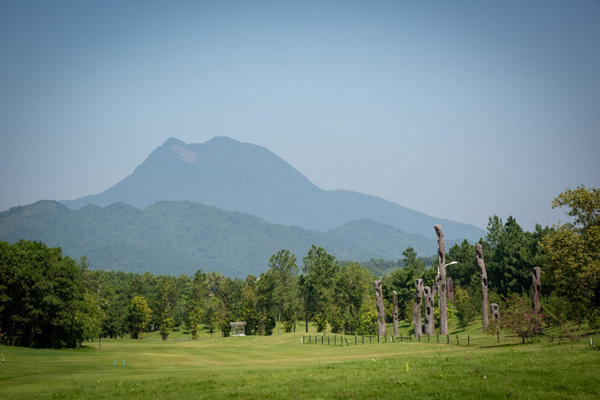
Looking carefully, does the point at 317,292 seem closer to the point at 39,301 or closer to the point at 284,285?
the point at 284,285

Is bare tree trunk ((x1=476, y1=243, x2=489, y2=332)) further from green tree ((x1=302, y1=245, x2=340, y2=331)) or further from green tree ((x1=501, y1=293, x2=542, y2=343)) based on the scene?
green tree ((x1=302, y1=245, x2=340, y2=331))

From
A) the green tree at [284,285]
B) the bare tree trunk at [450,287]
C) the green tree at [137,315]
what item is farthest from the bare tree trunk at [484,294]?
the green tree at [137,315]

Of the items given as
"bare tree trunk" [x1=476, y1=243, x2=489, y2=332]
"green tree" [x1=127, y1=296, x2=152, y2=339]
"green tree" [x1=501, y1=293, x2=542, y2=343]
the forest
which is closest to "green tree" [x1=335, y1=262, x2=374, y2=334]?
the forest

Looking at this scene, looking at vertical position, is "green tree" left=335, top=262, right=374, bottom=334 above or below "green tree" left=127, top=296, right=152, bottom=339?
above

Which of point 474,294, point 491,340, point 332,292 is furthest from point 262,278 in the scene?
point 491,340

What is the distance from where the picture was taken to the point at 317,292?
98062mm

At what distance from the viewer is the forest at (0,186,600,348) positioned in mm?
44656

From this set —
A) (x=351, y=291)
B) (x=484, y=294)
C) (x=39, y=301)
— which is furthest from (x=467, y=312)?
(x=39, y=301)

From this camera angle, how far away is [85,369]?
39.7 m

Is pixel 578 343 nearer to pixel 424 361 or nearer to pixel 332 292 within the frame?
pixel 424 361

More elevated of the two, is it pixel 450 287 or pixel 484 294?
pixel 450 287

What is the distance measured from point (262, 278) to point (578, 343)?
2942 inches

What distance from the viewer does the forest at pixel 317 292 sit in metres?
44.7

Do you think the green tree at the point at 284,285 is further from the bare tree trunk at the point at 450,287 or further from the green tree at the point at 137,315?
the green tree at the point at 137,315
